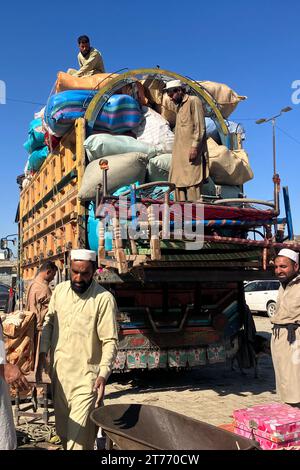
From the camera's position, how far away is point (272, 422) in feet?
9.10

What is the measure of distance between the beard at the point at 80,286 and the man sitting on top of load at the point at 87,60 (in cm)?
437

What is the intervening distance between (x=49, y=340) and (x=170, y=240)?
58.9 inches

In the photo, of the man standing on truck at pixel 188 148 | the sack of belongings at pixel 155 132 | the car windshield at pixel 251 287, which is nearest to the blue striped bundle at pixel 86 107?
the sack of belongings at pixel 155 132

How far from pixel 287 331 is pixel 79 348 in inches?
58.2

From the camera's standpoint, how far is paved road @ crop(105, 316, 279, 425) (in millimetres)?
5129

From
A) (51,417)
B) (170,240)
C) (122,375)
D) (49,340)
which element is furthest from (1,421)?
(122,375)

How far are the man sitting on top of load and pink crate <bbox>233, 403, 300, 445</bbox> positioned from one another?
527 cm

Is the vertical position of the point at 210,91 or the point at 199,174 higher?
the point at 210,91

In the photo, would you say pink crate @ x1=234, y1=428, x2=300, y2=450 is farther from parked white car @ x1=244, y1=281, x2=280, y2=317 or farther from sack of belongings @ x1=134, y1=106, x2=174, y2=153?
parked white car @ x1=244, y1=281, x2=280, y2=317

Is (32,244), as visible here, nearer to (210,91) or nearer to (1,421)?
(210,91)

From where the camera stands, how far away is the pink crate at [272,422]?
2736 millimetres

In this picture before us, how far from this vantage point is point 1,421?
2.20 metres

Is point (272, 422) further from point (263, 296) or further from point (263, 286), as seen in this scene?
point (263, 286)

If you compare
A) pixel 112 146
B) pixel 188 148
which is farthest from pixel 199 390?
pixel 112 146
